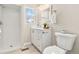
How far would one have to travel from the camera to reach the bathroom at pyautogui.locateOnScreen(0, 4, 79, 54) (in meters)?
1.11

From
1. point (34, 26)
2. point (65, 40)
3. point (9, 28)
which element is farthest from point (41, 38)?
point (9, 28)

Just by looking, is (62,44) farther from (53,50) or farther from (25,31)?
(25,31)

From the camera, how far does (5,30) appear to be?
1139mm

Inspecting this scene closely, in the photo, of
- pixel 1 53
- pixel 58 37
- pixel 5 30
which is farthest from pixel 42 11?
pixel 1 53

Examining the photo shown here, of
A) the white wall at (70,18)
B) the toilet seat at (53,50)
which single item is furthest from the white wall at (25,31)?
the white wall at (70,18)

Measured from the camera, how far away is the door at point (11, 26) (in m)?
1.12

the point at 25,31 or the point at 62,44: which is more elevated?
the point at 25,31

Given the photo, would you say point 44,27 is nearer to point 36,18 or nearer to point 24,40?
point 36,18

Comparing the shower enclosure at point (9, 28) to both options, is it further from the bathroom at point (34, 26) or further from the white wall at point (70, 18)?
the white wall at point (70, 18)

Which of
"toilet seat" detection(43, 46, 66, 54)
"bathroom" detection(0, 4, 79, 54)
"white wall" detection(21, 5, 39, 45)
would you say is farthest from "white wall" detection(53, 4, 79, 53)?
"white wall" detection(21, 5, 39, 45)

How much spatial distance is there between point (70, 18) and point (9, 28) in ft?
2.13

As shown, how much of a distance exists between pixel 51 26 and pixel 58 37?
0.14m

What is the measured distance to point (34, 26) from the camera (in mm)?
1163

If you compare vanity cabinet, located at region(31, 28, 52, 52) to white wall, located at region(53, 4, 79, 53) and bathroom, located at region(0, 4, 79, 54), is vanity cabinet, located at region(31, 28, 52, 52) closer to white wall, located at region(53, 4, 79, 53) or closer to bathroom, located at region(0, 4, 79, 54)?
bathroom, located at region(0, 4, 79, 54)
